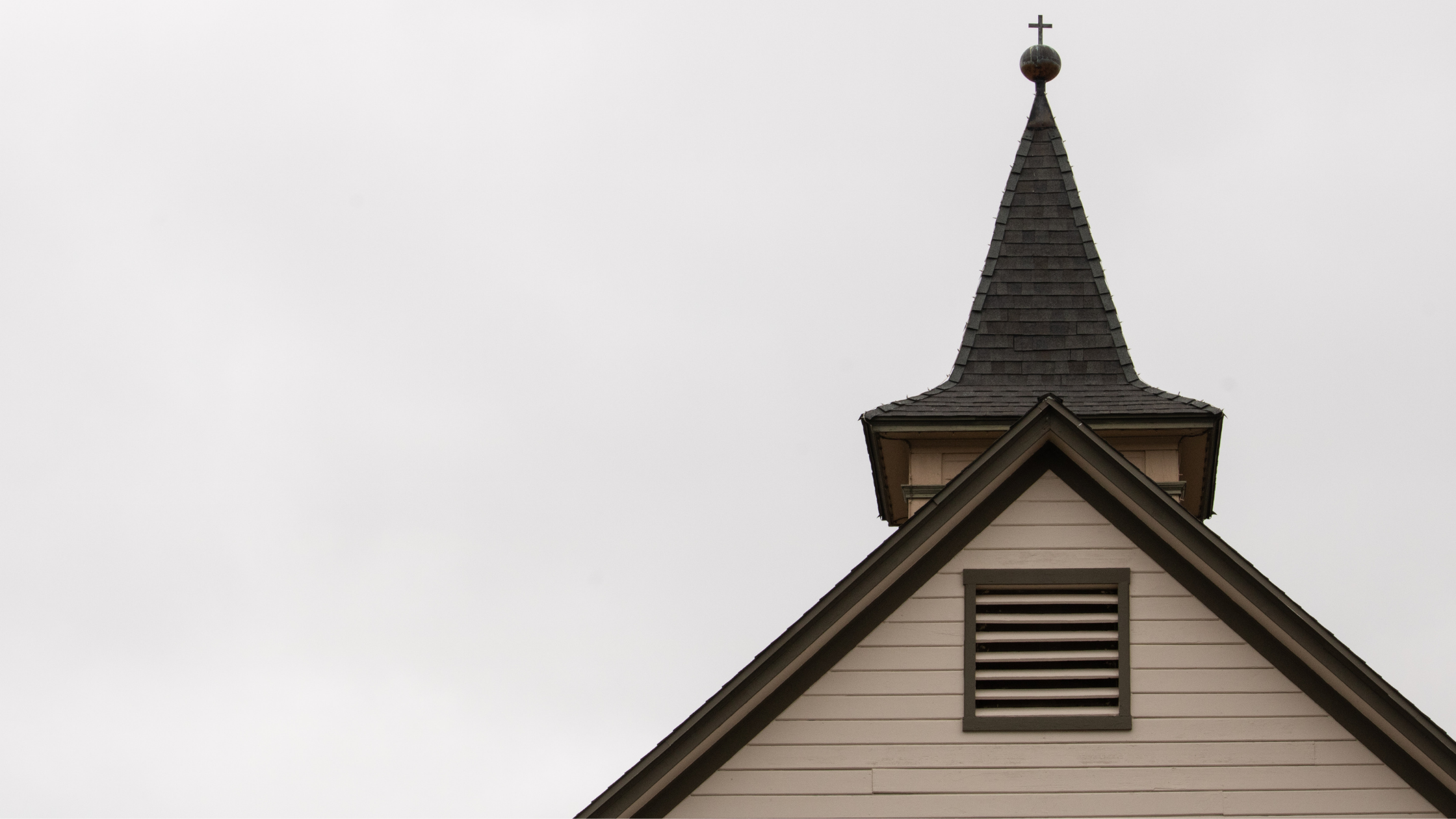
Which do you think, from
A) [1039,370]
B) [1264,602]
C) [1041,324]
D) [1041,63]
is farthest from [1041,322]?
[1264,602]

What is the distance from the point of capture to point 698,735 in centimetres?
975

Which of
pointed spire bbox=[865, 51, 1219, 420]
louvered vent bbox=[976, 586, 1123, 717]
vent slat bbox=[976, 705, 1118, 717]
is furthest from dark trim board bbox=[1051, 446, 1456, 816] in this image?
pointed spire bbox=[865, 51, 1219, 420]

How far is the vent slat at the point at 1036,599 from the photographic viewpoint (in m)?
10.3

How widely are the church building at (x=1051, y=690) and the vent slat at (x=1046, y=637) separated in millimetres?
13

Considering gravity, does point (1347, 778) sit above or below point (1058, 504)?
below

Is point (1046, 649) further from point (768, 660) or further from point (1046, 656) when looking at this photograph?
point (768, 660)

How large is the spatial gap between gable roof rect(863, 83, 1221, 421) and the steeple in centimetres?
2

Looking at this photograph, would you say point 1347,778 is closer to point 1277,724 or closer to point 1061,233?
point 1277,724

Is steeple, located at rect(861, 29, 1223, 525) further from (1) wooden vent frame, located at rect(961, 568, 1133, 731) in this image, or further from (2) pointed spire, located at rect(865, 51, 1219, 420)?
(1) wooden vent frame, located at rect(961, 568, 1133, 731)

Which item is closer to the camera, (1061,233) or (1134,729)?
(1134,729)

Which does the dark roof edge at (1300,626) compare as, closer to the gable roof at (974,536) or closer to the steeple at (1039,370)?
the gable roof at (974,536)

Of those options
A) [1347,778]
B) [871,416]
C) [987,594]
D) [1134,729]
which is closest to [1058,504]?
[987,594]

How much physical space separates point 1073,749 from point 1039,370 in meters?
7.67

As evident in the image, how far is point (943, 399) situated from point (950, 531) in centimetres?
611
